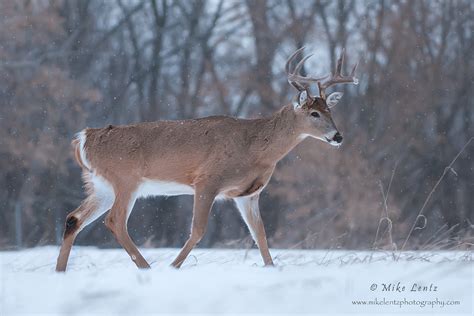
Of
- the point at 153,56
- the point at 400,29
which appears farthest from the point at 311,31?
the point at 153,56

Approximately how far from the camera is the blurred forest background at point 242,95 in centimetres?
2427

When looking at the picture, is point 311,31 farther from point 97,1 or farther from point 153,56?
point 97,1

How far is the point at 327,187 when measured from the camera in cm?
2369

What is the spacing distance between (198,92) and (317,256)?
59.6 ft

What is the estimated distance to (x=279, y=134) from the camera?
8.65m

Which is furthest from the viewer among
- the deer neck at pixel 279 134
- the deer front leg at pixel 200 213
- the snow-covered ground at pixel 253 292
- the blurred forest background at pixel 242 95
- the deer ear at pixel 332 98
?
the blurred forest background at pixel 242 95

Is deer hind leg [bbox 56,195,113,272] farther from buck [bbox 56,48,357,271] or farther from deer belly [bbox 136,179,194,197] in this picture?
deer belly [bbox 136,179,194,197]

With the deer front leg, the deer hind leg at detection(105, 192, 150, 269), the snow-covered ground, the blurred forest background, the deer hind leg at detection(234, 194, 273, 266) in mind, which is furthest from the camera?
the blurred forest background

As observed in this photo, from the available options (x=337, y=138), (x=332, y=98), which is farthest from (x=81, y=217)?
(x=332, y=98)

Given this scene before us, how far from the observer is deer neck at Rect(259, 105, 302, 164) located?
857 centimetres

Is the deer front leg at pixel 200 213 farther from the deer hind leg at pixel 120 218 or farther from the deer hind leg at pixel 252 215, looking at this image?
the deer hind leg at pixel 120 218

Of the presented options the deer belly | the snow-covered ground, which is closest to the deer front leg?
the deer belly

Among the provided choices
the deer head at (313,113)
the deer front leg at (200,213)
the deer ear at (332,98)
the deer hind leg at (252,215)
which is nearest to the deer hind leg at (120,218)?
the deer front leg at (200,213)

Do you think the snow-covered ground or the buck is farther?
the buck
